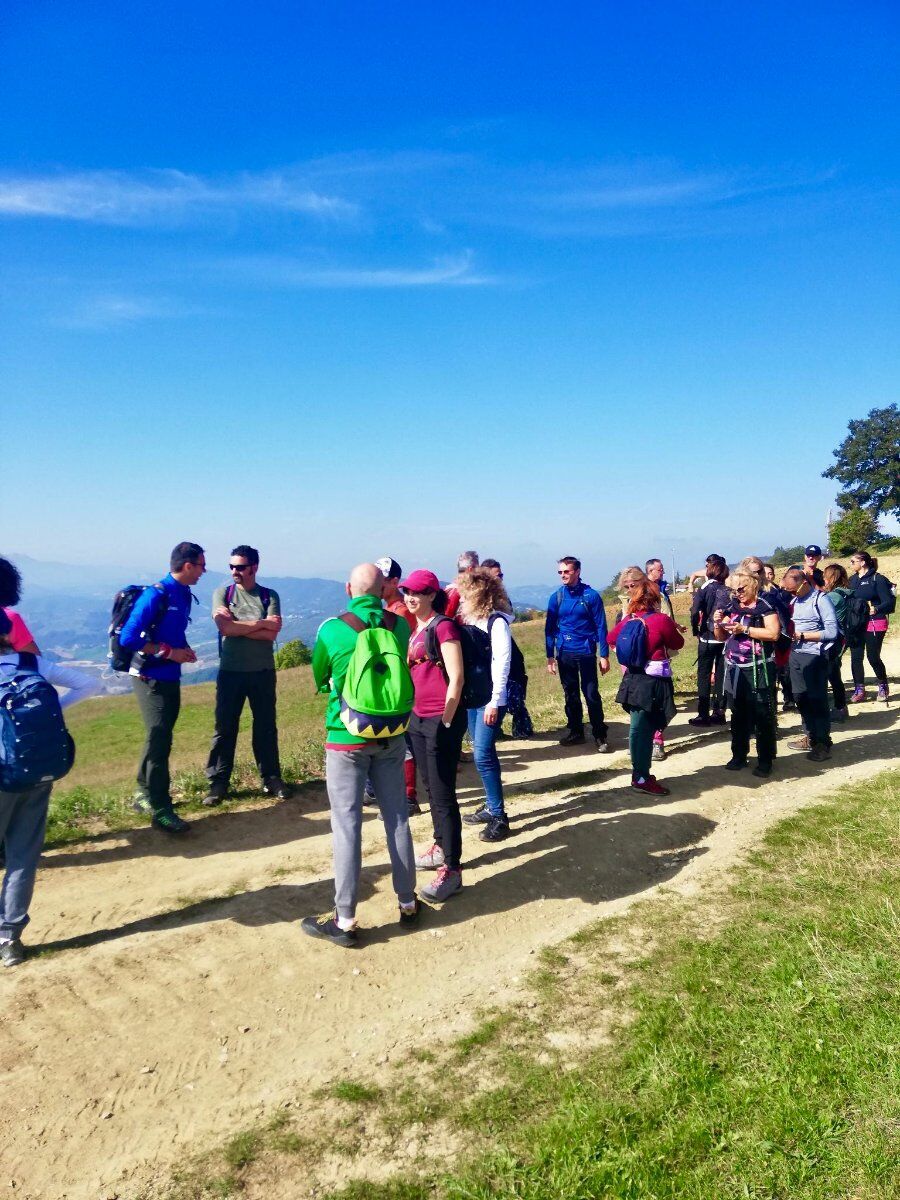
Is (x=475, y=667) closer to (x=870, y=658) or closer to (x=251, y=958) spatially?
(x=251, y=958)

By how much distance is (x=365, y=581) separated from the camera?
520 centimetres

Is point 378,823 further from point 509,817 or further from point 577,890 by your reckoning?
point 577,890

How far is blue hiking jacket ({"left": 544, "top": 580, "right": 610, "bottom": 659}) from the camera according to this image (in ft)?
33.1

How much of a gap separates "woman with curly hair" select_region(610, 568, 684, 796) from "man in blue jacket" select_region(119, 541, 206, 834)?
14.9 ft

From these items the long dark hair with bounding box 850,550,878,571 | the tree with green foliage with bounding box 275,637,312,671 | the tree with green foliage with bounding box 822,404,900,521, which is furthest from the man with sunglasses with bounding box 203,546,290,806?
the tree with green foliage with bounding box 822,404,900,521

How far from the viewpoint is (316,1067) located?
13.7 ft

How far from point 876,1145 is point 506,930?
2.72 m

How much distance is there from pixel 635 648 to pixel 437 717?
2.86m

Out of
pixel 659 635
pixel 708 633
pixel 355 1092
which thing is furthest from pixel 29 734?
pixel 708 633

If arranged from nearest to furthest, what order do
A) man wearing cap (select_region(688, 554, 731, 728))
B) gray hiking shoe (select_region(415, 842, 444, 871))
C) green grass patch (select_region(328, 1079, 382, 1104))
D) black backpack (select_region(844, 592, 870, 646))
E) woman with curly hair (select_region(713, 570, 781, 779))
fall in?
green grass patch (select_region(328, 1079, 382, 1104)) → gray hiking shoe (select_region(415, 842, 444, 871)) → woman with curly hair (select_region(713, 570, 781, 779)) → man wearing cap (select_region(688, 554, 731, 728)) → black backpack (select_region(844, 592, 870, 646))

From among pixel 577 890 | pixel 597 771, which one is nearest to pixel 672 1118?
pixel 577 890

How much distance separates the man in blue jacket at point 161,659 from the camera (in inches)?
284

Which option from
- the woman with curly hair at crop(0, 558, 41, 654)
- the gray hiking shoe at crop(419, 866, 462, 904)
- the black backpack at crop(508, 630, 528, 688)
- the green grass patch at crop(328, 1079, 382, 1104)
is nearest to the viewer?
the green grass patch at crop(328, 1079, 382, 1104)

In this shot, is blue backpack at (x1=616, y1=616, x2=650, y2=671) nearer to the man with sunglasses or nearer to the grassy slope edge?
the grassy slope edge
